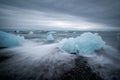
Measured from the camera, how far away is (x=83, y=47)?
9.02 meters

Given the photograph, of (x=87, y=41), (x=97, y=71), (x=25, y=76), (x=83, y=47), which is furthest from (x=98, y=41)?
(x=25, y=76)

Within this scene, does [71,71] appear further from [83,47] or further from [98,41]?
[98,41]

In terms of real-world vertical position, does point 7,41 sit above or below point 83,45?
above

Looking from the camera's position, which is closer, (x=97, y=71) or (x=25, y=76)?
(x=25, y=76)

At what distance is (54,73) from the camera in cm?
446

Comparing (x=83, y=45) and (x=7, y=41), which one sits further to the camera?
(x=7, y=41)

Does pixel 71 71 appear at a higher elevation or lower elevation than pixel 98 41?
lower

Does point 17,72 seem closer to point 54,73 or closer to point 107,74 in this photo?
point 54,73

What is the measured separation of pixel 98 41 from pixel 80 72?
6.66 m

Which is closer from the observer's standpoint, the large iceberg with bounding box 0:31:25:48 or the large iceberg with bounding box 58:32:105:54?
the large iceberg with bounding box 58:32:105:54

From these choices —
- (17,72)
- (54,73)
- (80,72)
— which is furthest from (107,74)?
(17,72)

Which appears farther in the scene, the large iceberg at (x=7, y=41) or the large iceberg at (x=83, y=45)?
the large iceberg at (x=7, y=41)

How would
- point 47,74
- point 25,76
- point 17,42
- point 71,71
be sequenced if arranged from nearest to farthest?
point 25,76, point 47,74, point 71,71, point 17,42

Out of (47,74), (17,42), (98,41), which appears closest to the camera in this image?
(47,74)
